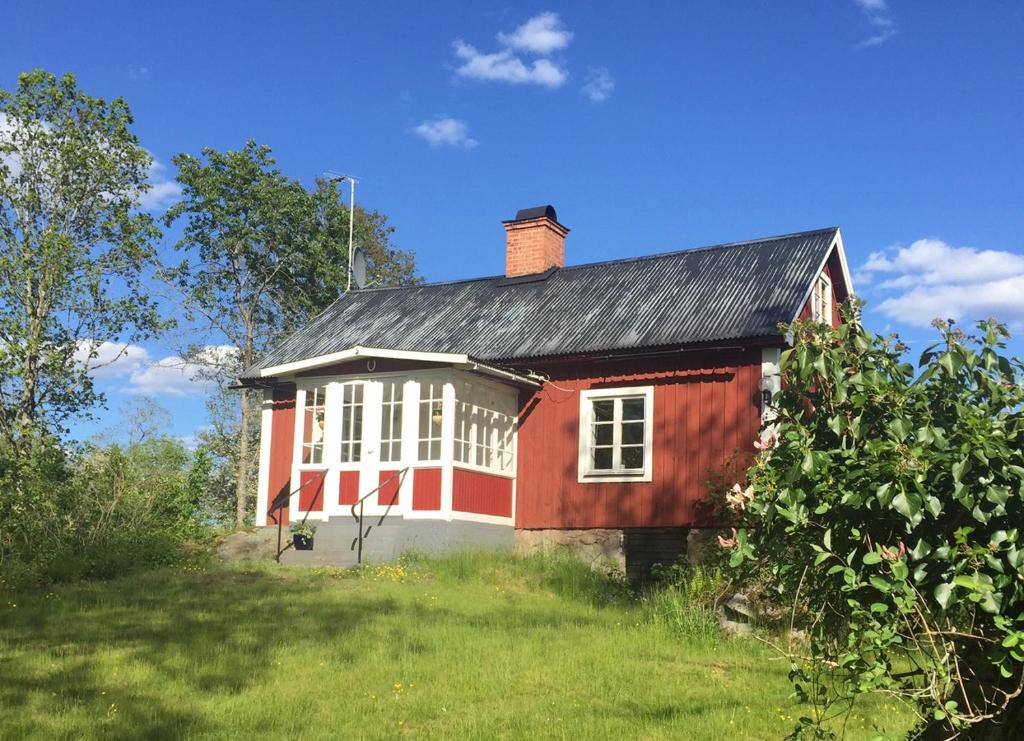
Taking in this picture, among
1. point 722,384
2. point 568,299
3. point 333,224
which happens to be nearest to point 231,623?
point 722,384

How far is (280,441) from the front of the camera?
1955 centimetres

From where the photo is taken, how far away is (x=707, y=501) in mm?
15555

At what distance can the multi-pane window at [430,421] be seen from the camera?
1650 cm

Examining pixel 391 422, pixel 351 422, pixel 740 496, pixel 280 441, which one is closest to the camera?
pixel 740 496

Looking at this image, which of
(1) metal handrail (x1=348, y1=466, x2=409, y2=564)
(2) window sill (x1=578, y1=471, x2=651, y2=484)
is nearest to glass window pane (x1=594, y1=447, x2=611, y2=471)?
(2) window sill (x1=578, y1=471, x2=651, y2=484)

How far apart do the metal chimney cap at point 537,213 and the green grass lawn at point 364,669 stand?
9.52 meters

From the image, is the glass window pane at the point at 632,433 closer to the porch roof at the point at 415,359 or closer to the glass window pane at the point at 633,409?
the glass window pane at the point at 633,409

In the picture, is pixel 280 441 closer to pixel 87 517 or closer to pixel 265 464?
pixel 265 464

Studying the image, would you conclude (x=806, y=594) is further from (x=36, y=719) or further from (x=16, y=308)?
(x=16, y=308)

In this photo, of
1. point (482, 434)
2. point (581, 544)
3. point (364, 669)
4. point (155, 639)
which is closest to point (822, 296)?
point (581, 544)

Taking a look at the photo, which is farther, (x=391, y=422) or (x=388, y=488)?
(x=391, y=422)

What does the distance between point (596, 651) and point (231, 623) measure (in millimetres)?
3816

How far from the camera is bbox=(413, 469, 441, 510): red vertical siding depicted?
53.2 ft

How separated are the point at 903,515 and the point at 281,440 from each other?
16626 millimetres
